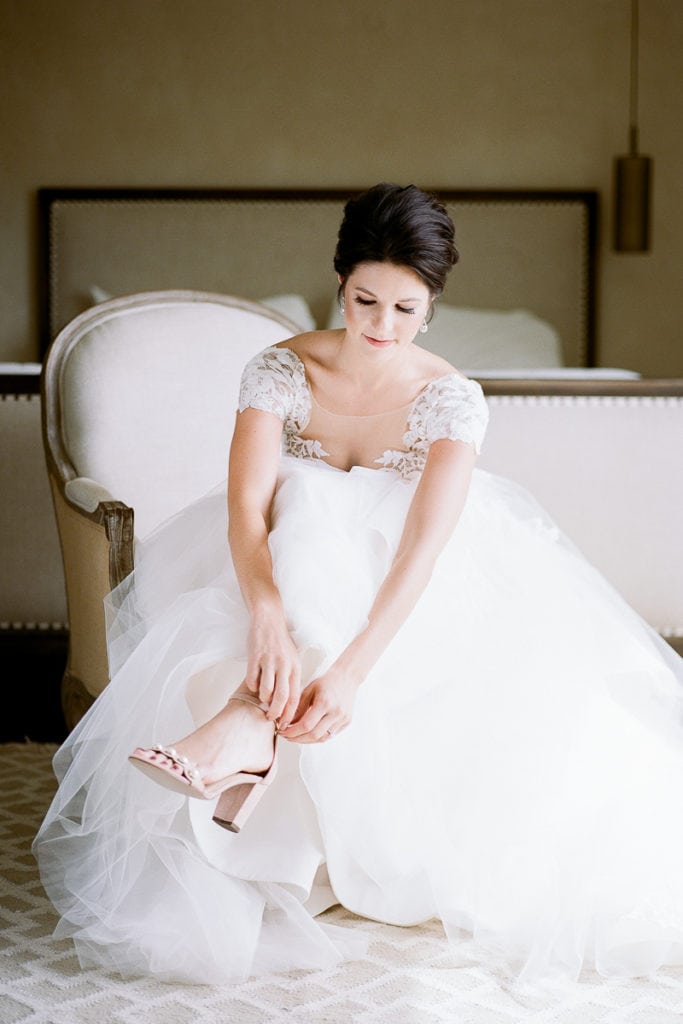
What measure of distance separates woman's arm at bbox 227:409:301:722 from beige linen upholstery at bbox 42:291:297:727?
0.48m

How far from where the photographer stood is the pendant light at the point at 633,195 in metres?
5.34

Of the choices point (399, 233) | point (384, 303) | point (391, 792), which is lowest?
point (391, 792)

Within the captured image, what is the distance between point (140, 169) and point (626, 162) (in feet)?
7.11

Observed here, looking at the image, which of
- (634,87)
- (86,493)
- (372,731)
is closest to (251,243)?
(634,87)

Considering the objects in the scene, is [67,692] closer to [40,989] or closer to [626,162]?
[40,989]

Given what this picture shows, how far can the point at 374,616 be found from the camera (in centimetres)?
168

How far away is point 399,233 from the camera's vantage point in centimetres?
184

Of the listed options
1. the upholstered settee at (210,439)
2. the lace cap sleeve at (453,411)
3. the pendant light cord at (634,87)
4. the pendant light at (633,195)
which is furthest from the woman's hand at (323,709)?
the pendant light cord at (634,87)

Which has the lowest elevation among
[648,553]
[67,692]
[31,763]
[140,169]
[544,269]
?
[31,763]

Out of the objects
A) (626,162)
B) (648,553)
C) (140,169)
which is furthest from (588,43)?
(648,553)

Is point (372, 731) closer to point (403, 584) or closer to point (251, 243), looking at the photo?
point (403, 584)

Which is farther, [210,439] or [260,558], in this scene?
[210,439]

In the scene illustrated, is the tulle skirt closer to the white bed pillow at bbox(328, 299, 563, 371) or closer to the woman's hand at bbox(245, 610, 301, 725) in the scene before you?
the woman's hand at bbox(245, 610, 301, 725)

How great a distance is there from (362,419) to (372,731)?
599mm
